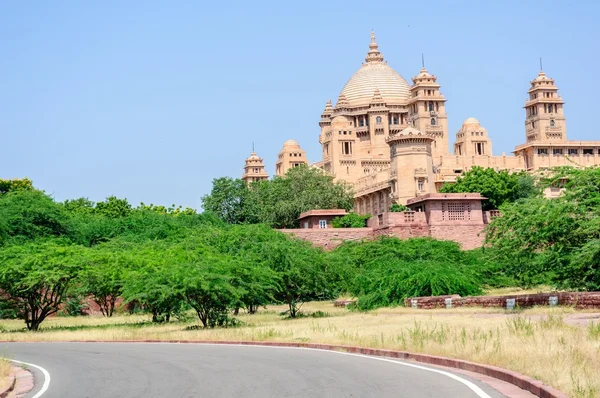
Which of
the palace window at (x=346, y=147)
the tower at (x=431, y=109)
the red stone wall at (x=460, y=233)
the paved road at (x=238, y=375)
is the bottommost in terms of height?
the paved road at (x=238, y=375)

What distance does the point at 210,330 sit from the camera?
29.4 m

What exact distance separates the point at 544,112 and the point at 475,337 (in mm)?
121845

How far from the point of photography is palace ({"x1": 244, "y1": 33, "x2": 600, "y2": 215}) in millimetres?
92875

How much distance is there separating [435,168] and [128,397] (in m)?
96.5

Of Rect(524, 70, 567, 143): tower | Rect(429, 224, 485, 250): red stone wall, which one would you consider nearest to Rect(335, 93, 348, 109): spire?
Rect(524, 70, 567, 143): tower

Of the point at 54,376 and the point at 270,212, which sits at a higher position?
the point at 270,212

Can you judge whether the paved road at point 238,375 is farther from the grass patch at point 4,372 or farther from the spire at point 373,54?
the spire at point 373,54

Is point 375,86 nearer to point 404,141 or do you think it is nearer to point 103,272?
point 404,141

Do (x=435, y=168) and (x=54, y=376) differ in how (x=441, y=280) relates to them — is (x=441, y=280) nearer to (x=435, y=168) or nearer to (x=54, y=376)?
(x=54, y=376)

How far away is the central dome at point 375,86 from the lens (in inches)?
5315

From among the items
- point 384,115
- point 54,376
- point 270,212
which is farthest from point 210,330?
point 384,115

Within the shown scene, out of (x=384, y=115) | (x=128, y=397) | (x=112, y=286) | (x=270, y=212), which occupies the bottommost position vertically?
(x=128, y=397)

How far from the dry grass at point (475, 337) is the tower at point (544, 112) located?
348 ft

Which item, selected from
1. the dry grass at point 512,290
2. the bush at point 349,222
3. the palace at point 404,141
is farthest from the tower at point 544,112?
the dry grass at point 512,290
